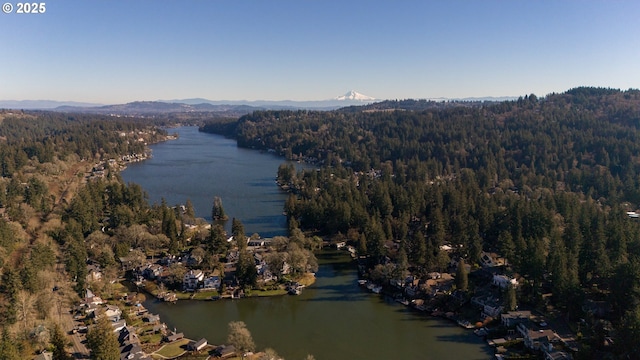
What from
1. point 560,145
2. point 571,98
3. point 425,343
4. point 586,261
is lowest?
point 425,343

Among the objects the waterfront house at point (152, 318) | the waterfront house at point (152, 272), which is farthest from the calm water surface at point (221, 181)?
the waterfront house at point (152, 318)

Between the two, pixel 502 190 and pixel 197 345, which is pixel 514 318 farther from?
pixel 502 190

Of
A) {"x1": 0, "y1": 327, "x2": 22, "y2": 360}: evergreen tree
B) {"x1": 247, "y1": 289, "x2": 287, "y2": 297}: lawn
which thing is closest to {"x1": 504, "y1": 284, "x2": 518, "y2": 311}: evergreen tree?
{"x1": 247, "y1": 289, "x2": 287, "y2": 297}: lawn

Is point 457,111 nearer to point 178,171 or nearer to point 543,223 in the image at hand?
point 178,171

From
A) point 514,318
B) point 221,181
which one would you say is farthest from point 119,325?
point 221,181

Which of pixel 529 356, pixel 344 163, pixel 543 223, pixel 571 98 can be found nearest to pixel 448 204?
pixel 543 223

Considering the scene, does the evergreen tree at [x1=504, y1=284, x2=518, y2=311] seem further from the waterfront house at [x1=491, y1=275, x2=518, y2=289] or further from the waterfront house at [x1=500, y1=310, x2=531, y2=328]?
the waterfront house at [x1=491, y1=275, x2=518, y2=289]

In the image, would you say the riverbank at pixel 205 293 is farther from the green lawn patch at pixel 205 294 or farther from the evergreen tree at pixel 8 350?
the evergreen tree at pixel 8 350
